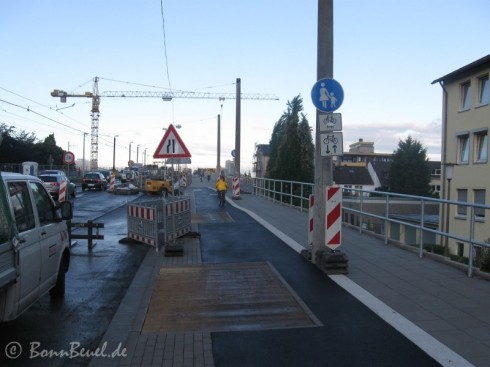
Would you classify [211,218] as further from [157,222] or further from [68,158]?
[68,158]

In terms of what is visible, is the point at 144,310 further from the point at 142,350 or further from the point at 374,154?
the point at 374,154

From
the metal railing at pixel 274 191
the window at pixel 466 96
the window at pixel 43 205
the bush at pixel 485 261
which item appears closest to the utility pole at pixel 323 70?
the bush at pixel 485 261

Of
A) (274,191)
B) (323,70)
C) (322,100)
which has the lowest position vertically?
(274,191)

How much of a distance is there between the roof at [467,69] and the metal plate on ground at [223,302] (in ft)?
88.0

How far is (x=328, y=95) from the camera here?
8.75 metres

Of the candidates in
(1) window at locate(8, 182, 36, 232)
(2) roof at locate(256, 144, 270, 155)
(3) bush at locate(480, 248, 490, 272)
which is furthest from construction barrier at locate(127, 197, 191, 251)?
(2) roof at locate(256, 144, 270, 155)

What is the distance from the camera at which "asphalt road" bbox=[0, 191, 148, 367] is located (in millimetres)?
5156

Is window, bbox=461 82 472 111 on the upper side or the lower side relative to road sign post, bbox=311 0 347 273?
upper

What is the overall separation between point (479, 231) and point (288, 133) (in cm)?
2963

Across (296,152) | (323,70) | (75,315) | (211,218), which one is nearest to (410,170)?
(296,152)

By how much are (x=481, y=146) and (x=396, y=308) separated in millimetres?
30064

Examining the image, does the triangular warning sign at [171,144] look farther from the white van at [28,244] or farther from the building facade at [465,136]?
the building facade at [465,136]

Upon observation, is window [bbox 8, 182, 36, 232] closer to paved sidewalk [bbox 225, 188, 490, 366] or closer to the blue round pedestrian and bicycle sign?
paved sidewalk [bbox 225, 188, 490, 366]

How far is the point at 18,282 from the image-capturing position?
4.95m
